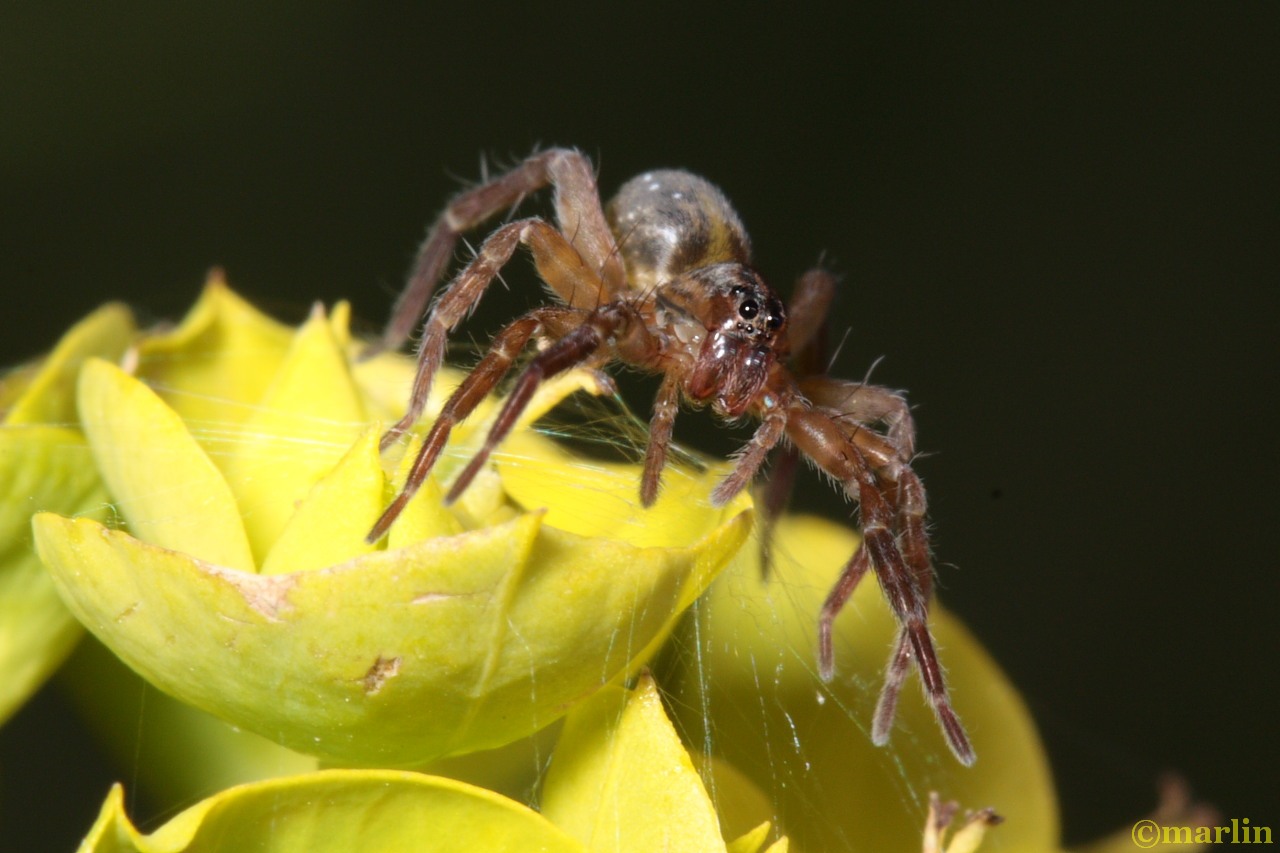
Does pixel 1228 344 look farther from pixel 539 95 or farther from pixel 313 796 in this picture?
pixel 313 796

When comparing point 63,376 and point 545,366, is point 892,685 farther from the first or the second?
point 63,376

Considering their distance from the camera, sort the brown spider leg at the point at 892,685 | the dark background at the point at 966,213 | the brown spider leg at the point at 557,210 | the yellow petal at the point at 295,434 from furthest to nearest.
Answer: the dark background at the point at 966,213 → the brown spider leg at the point at 557,210 → the brown spider leg at the point at 892,685 → the yellow petal at the point at 295,434

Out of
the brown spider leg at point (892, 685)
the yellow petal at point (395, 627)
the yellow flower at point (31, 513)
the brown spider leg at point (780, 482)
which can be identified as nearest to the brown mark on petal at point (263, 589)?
the yellow petal at point (395, 627)

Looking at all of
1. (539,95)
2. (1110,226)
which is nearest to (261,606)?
(539,95)

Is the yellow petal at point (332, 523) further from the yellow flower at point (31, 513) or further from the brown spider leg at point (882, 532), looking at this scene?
the brown spider leg at point (882, 532)

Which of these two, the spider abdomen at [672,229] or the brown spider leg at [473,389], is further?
the spider abdomen at [672,229]

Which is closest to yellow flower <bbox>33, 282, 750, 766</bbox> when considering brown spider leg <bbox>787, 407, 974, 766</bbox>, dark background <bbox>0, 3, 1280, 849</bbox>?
brown spider leg <bbox>787, 407, 974, 766</bbox>

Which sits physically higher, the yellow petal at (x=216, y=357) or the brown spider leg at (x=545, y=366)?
the brown spider leg at (x=545, y=366)

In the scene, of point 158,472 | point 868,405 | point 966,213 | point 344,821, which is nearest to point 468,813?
point 344,821

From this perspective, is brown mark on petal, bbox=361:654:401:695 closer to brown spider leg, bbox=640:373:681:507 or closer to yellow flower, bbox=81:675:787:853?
yellow flower, bbox=81:675:787:853
